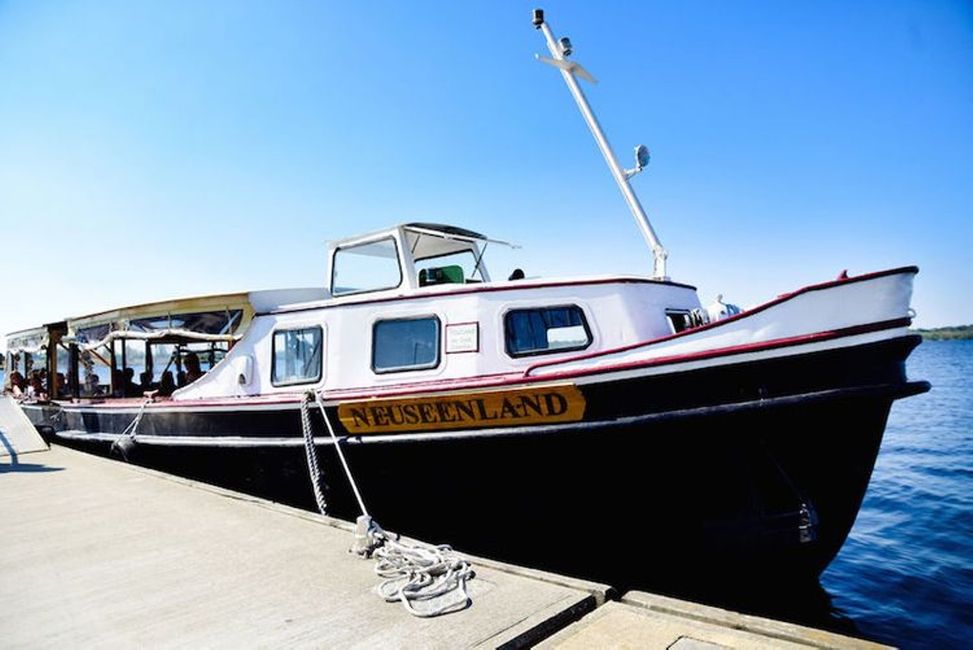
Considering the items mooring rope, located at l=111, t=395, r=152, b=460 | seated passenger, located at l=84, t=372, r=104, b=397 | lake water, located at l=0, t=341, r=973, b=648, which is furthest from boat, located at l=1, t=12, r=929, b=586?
seated passenger, located at l=84, t=372, r=104, b=397

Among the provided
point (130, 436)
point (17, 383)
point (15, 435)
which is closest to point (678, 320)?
point (130, 436)

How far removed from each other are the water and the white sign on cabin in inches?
200

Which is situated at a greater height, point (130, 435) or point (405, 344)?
point (405, 344)

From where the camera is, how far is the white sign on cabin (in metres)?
6.21

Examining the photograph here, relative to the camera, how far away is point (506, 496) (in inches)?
221

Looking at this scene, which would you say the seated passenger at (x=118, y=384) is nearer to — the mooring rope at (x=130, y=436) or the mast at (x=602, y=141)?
the mooring rope at (x=130, y=436)

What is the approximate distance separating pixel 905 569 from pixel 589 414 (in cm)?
568

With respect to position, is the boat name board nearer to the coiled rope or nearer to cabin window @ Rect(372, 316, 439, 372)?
cabin window @ Rect(372, 316, 439, 372)

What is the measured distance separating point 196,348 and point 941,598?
A: 13685 mm

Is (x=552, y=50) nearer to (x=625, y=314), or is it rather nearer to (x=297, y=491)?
(x=625, y=314)

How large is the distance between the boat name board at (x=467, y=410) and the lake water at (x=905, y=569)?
269 centimetres

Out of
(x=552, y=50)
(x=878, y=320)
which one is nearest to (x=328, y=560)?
(x=878, y=320)

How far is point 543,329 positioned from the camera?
20.5 feet

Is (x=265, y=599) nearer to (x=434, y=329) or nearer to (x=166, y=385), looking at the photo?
(x=434, y=329)
